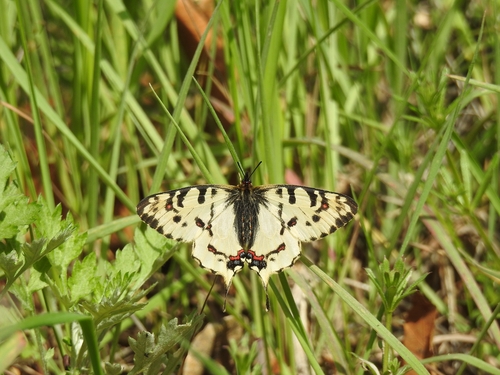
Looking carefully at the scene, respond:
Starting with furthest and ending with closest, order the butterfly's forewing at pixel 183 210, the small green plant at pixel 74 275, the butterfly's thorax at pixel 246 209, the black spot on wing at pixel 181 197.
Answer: the butterfly's thorax at pixel 246 209
the black spot on wing at pixel 181 197
the butterfly's forewing at pixel 183 210
the small green plant at pixel 74 275

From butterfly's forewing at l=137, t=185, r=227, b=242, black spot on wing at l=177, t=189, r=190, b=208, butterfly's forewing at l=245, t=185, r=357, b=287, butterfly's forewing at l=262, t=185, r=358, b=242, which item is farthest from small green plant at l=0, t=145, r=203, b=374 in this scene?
butterfly's forewing at l=262, t=185, r=358, b=242

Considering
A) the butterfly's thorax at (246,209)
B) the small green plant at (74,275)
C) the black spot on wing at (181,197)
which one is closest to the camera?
the small green plant at (74,275)

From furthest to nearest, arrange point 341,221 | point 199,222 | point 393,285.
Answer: point 199,222 → point 341,221 → point 393,285

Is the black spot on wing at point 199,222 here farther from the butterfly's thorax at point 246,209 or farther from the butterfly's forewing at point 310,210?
the butterfly's forewing at point 310,210

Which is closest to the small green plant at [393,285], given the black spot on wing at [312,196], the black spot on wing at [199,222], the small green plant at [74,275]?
the black spot on wing at [312,196]

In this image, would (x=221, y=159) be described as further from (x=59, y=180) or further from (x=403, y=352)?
(x=403, y=352)

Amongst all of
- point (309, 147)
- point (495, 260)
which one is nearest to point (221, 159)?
point (309, 147)

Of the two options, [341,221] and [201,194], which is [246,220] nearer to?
[201,194]

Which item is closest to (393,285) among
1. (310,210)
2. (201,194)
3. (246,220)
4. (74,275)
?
(310,210)
